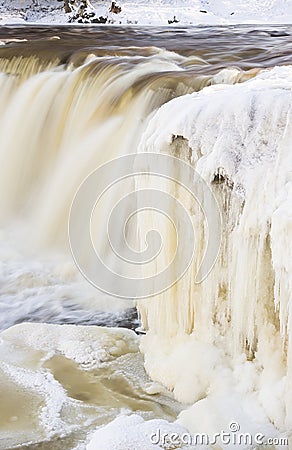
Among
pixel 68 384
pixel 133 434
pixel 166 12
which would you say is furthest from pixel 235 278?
pixel 166 12

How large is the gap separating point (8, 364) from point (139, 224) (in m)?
1.00

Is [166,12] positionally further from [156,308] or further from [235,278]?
[235,278]

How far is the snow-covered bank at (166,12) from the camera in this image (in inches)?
620

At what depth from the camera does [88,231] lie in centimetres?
466

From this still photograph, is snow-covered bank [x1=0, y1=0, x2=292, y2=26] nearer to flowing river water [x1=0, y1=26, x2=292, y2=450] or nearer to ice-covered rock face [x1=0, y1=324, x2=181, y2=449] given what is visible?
flowing river water [x1=0, y1=26, x2=292, y2=450]

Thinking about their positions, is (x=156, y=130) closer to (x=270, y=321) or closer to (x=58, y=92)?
(x=270, y=321)

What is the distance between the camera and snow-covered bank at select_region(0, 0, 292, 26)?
1574 centimetres

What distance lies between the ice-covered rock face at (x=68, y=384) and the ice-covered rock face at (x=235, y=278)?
0.15 metres

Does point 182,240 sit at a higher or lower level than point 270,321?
higher

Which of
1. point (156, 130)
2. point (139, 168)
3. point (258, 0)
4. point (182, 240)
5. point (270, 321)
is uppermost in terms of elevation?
point (258, 0)

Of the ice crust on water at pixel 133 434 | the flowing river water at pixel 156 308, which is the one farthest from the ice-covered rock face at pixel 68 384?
the ice crust on water at pixel 133 434

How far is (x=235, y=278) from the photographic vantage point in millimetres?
2762

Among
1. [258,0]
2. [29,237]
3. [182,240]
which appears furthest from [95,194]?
[258,0]

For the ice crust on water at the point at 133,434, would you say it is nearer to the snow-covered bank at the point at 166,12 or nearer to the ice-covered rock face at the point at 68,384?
the ice-covered rock face at the point at 68,384
